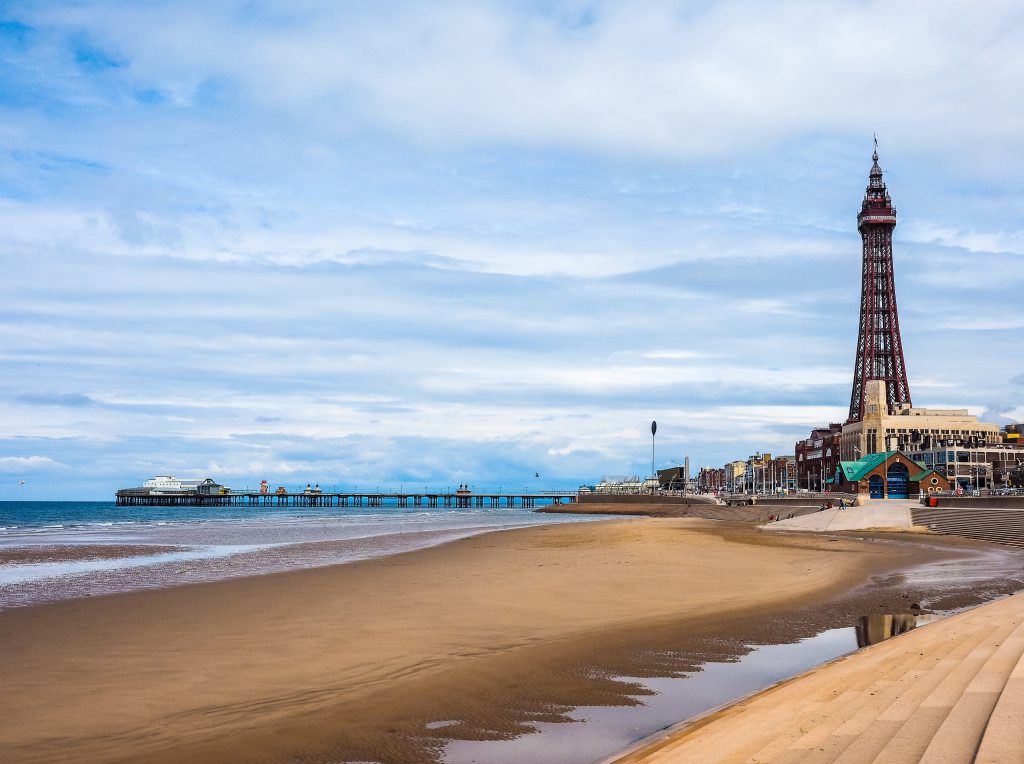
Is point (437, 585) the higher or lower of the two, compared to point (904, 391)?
lower

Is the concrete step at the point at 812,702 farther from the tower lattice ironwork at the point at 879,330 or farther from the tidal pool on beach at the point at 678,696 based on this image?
the tower lattice ironwork at the point at 879,330

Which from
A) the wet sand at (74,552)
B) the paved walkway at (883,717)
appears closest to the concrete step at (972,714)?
the paved walkway at (883,717)

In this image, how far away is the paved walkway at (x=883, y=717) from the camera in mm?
5871

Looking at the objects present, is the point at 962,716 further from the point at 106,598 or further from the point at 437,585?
the point at 106,598

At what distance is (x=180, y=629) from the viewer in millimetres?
13656

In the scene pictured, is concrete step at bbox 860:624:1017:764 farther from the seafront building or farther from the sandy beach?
the seafront building

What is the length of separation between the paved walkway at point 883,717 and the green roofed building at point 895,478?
90.4 m

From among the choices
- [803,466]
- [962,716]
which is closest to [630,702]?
[962,716]

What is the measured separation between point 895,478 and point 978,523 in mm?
58250

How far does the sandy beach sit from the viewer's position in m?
8.20

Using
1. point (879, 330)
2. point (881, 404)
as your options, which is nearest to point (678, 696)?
point (881, 404)

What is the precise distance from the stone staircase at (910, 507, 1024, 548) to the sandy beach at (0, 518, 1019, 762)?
66.6 feet

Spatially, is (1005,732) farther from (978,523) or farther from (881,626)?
(978,523)

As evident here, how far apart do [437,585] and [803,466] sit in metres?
170
